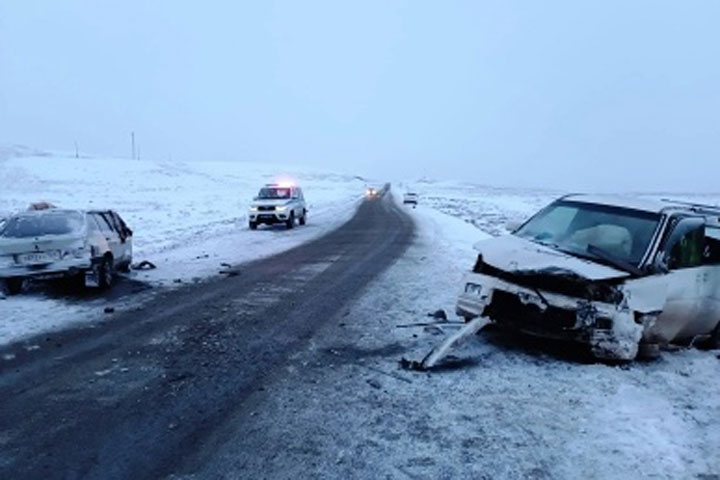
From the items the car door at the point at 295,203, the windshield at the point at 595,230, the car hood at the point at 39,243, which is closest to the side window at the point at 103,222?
the car hood at the point at 39,243

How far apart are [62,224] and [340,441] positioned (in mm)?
8876

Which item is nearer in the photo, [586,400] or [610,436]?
[610,436]

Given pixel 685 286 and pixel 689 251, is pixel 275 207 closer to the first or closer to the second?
pixel 689 251

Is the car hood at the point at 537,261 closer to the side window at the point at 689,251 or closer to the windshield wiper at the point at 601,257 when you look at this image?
the windshield wiper at the point at 601,257

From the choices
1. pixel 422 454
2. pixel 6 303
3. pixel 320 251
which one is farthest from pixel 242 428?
pixel 320 251

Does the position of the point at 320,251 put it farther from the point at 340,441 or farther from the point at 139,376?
the point at 340,441

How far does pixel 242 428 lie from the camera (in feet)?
15.6

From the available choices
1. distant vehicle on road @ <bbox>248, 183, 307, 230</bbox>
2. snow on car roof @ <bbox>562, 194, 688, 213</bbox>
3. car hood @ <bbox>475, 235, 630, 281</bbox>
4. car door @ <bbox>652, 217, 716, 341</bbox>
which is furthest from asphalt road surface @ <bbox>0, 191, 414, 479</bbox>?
distant vehicle on road @ <bbox>248, 183, 307, 230</bbox>

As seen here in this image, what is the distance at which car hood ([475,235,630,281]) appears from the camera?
6.33 meters

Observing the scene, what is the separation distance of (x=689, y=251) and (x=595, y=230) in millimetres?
1074

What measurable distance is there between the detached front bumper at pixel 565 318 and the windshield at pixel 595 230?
0.74 metres

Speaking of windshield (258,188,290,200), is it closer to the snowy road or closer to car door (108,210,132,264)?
car door (108,210,132,264)

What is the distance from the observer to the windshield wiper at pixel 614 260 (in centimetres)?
646

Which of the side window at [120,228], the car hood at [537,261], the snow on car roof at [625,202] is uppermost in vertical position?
the snow on car roof at [625,202]
